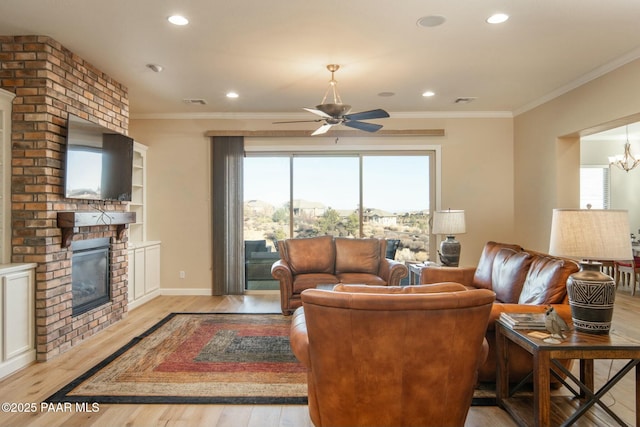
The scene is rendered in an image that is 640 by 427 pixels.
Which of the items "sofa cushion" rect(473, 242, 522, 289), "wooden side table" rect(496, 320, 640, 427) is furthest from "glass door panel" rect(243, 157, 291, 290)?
"wooden side table" rect(496, 320, 640, 427)

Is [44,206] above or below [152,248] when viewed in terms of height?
above

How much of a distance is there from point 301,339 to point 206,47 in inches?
114

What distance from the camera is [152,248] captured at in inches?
233

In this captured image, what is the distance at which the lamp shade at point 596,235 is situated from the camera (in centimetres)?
213

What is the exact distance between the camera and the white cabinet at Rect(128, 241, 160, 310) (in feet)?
17.4

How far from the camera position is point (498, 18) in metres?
3.10

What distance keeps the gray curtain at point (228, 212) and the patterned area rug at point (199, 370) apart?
172 centimetres

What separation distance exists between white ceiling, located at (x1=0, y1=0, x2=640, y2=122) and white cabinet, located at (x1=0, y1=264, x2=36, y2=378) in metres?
2.07

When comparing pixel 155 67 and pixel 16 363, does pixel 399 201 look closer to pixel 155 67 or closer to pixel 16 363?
pixel 155 67

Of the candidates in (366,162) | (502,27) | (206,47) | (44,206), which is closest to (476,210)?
(366,162)

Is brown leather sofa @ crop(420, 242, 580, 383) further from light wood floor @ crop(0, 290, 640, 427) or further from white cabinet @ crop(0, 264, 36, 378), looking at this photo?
white cabinet @ crop(0, 264, 36, 378)

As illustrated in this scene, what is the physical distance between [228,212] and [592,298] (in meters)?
4.96

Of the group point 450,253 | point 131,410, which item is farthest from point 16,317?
point 450,253

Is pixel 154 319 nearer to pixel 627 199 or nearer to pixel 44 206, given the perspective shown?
pixel 44 206
